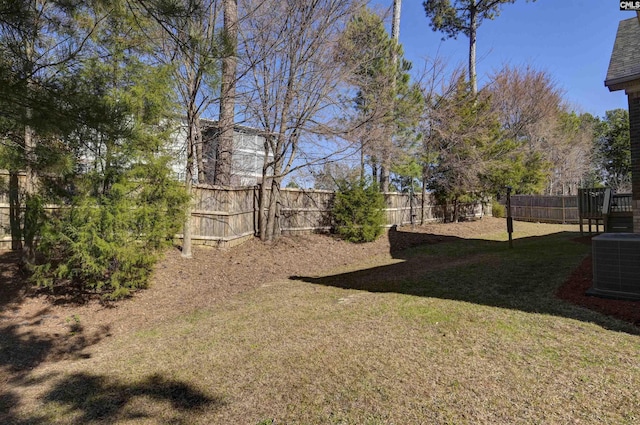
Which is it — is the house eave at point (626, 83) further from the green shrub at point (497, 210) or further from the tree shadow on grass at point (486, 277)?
the green shrub at point (497, 210)

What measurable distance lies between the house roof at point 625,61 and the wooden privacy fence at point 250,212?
26.1 feet

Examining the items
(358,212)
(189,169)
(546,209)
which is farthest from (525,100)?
(189,169)

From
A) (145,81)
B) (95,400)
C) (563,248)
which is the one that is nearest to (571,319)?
(95,400)

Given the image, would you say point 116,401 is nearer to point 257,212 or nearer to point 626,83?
point 257,212

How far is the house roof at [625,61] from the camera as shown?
→ 6805 mm

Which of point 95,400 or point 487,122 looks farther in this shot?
point 487,122

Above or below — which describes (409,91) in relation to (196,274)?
above

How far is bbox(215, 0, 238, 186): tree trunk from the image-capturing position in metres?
8.06

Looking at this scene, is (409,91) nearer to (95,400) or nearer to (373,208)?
(373,208)

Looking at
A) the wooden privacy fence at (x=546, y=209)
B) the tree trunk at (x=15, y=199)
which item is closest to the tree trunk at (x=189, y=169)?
the tree trunk at (x=15, y=199)

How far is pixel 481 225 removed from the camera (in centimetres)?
1706

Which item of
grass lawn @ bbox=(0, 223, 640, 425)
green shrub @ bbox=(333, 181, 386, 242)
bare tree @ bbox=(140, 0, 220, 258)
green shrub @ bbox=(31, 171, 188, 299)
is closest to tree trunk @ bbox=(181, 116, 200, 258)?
bare tree @ bbox=(140, 0, 220, 258)

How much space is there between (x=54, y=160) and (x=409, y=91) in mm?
10994

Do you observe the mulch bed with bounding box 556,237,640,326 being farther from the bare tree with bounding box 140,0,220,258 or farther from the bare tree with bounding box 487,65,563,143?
the bare tree with bounding box 487,65,563,143
